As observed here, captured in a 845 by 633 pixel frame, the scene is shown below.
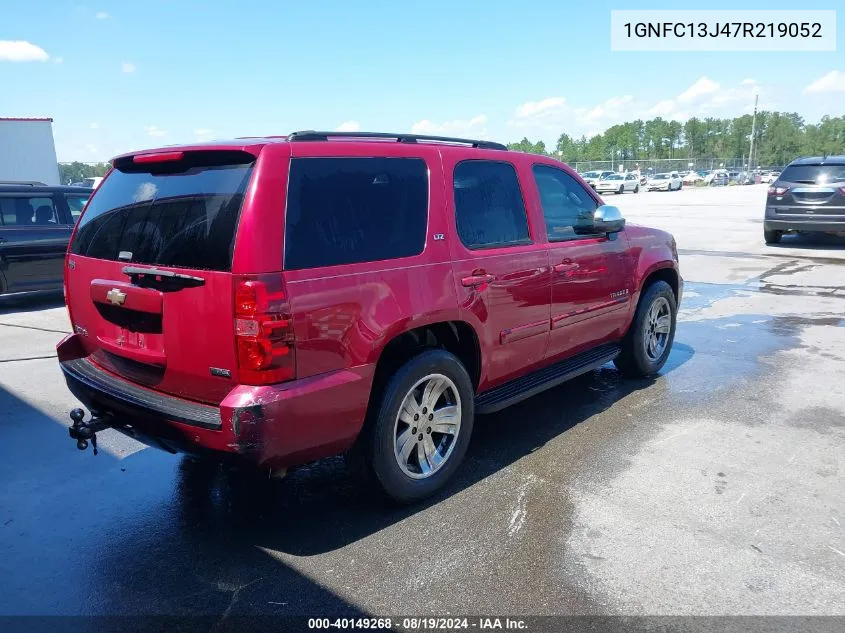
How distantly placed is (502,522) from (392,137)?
217cm

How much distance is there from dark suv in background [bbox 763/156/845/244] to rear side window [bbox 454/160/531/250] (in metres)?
12.0

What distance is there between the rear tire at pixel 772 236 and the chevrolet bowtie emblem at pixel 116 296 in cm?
1475

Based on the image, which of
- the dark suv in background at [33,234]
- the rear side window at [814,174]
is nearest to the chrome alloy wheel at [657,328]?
the dark suv in background at [33,234]

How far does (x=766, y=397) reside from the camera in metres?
5.07

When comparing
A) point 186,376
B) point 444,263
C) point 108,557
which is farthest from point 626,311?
point 108,557

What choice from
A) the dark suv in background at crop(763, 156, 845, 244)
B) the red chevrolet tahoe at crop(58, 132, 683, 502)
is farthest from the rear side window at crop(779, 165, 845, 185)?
the red chevrolet tahoe at crop(58, 132, 683, 502)

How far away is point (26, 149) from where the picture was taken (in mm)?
27141

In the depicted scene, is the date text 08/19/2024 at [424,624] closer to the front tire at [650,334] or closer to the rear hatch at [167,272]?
the rear hatch at [167,272]

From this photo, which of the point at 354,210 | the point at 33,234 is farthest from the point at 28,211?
the point at 354,210

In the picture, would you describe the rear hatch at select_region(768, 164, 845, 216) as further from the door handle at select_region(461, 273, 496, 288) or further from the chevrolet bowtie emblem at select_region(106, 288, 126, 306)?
the chevrolet bowtie emblem at select_region(106, 288, 126, 306)

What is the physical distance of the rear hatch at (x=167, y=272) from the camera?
2.76 m

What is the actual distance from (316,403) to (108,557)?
125 centimetres

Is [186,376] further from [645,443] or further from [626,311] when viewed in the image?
[626,311]

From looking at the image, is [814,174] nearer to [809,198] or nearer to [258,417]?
[809,198]
